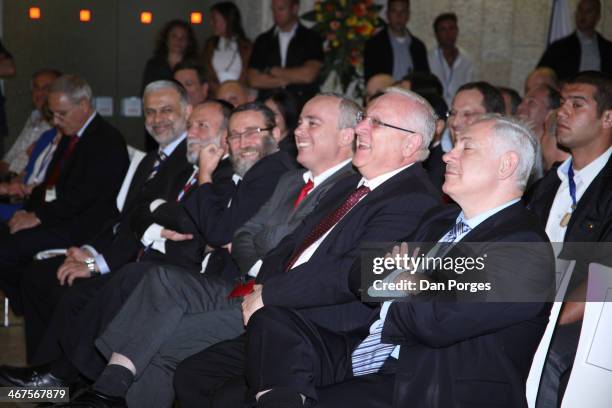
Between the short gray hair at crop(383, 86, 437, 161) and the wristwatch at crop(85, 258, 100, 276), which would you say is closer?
the short gray hair at crop(383, 86, 437, 161)

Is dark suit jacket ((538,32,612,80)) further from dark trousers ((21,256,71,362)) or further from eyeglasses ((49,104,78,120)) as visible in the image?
dark trousers ((21,256,71,362))

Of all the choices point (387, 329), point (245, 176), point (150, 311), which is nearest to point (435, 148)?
point (245, 176)

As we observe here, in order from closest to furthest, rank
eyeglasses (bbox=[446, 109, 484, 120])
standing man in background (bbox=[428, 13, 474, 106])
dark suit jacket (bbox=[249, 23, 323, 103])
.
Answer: eyeglasses (bbox=[446, 109, 484, 120]), dark suit jacket (bbox=[249, 23, 323, 103]), standing man in background (bbox=[428, 13, 474, 106])

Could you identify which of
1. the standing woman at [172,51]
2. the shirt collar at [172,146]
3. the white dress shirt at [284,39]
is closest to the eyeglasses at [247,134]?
the shirt collar at [172,146]

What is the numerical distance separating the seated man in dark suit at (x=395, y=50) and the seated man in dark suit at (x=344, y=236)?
418cm

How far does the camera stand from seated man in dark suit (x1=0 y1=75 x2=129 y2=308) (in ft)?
17.7

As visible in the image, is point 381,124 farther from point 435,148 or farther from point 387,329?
point 435,148

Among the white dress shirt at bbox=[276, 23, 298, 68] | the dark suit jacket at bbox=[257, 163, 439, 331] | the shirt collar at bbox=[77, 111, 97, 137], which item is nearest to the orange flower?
the white dress shirt at bbox=[276, 23, 298, 68]

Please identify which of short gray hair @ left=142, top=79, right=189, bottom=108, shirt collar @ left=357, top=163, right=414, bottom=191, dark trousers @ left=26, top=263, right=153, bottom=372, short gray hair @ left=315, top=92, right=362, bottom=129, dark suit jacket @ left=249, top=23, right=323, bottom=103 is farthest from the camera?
dark suit jacket @ left=249, top=23, right=323, bottom=103

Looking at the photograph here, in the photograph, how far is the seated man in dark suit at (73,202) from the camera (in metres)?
5.38

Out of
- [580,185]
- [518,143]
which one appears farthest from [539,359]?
[580,185]

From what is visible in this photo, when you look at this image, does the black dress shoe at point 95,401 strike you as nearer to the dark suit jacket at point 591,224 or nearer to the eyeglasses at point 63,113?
the dark suit jacket at point 591,224

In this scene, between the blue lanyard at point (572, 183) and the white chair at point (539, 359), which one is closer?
the white chair at point (539, 359)

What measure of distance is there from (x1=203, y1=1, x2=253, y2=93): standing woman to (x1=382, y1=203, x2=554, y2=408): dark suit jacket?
18.0 ft
